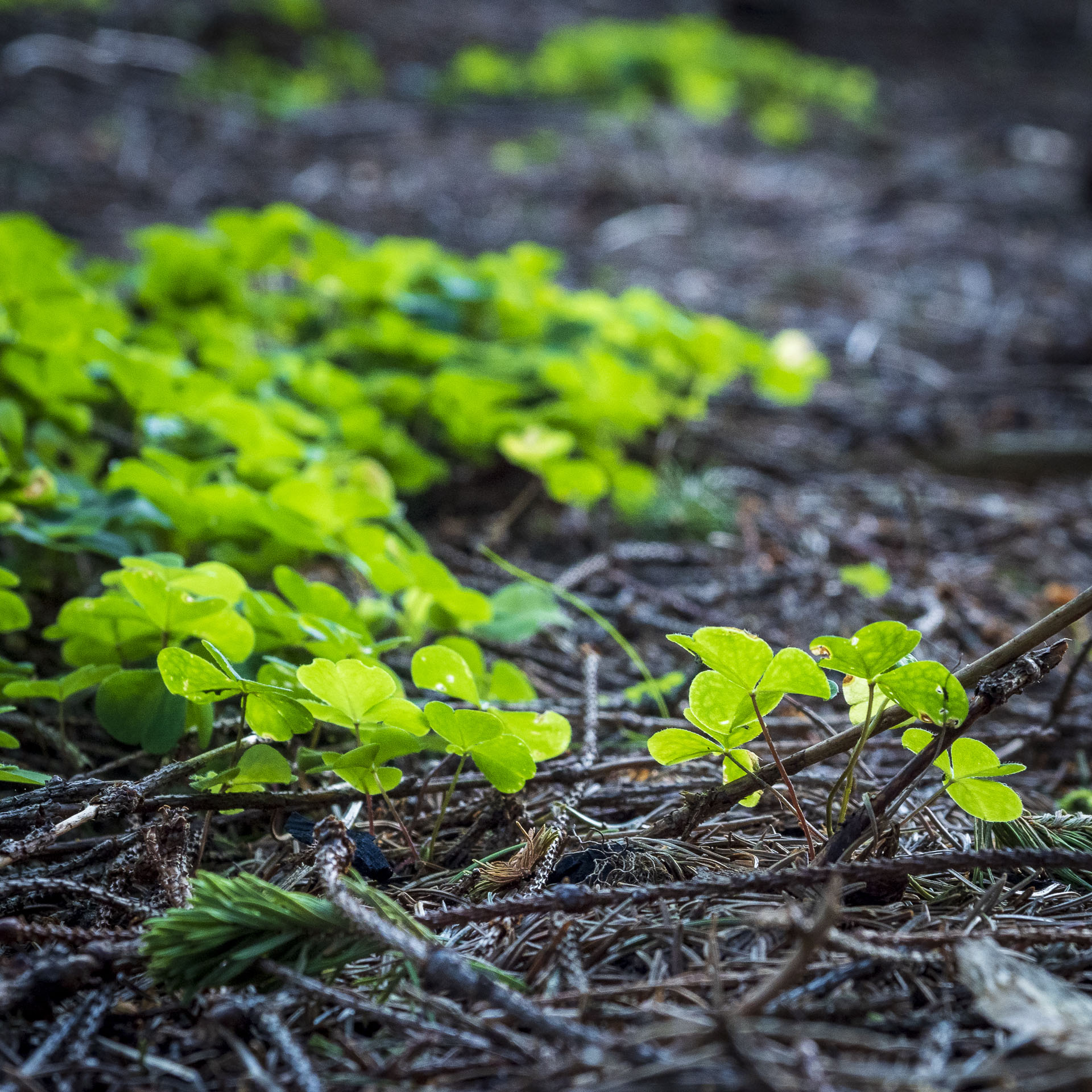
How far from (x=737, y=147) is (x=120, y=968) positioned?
19.9 ft

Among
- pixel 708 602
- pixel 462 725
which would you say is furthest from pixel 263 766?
pixel 708 602

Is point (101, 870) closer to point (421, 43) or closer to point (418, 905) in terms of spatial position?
point (418, 905)

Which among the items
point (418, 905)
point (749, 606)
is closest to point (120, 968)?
point (418, 905)

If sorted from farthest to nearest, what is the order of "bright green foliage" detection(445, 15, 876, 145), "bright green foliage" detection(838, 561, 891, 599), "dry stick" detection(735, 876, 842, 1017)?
"bright green foliage" detection(445, 15, 876, 145), "bright green foliage" detection(838, 561, 891, 599), "dry stick" detection(735, 876, 842, 1017)

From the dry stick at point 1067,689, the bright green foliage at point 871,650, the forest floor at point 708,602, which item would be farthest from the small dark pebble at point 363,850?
the dry stick at point 1067,689

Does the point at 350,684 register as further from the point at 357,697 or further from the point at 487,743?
the point at 487,743

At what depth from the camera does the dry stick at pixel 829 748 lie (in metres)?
0.84

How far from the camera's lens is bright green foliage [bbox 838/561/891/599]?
5.75 feet

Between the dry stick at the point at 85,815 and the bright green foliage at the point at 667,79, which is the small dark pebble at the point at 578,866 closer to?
the dry stick at the point at 85,815

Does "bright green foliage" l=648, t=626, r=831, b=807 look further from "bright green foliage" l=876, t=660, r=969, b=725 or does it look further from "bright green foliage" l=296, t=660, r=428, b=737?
"bright green foliage" l=296, t=660, r=428, b=737

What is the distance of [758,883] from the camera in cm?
79

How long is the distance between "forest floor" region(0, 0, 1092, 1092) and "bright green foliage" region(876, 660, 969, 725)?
126mm

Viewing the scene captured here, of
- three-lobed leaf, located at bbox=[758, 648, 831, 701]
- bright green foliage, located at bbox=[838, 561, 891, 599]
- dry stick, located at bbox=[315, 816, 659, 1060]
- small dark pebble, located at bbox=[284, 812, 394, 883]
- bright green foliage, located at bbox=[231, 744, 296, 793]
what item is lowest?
bright green foliage, located at bbox=[838, 561, 891, 599]

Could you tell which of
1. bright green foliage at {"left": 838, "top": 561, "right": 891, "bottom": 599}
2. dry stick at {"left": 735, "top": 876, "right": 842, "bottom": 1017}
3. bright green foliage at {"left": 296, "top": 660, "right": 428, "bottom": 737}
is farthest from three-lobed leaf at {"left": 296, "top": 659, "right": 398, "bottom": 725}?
bright green foliage at {"left": 838, "top": 561, "right": 891, "bottom": 599}
